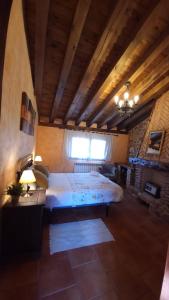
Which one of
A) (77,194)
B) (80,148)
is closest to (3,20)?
(77,194)

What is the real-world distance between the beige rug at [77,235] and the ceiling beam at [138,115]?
3903 millimetres

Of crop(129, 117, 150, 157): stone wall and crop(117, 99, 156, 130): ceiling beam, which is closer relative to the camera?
crop(117, 99, 156, 130): ceiling beam

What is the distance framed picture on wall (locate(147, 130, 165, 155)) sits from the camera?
399 cm

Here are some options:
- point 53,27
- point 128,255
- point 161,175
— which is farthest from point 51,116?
point 128,255

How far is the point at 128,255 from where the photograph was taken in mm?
2061

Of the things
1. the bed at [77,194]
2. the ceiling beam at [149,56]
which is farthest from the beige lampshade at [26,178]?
the ceiling beam at [149,56]

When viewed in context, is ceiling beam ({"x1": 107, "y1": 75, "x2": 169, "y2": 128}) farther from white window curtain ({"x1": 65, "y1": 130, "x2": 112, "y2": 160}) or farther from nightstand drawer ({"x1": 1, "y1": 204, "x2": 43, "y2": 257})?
nightstand drawer ({"x1": 1, "y1": 204, "x2": 43, "y2": 257})

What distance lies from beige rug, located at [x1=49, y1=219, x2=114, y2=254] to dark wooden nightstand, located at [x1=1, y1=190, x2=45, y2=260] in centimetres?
40

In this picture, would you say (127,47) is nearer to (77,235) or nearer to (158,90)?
(158,90)

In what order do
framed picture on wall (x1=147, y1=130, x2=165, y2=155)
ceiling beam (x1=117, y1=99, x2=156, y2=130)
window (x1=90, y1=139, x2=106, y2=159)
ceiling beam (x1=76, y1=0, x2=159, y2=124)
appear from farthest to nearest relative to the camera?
1. window (x1=90, y1=139, x2=106, y2=159)
2. ceiling beam (x1=117, y1=99, x2=156, y2=130)
3. framed picture on wall (x1=147, y1=130, x2=165, y2=155)
4. ceiling beam (x1=76, y1=0, x2=159, y2=124)

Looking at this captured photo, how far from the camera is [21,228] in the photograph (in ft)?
5.76

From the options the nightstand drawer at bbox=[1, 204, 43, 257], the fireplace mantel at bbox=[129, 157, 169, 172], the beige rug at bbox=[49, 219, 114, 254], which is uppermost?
the fireplace mantel at bbox=[129, 157, 169, 172]

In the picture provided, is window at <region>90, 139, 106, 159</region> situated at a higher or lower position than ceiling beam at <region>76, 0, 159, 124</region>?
lower

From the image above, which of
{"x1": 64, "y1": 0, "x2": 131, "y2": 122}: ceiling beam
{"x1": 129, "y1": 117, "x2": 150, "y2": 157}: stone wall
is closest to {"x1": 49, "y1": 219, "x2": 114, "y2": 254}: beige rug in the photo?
{"x1": 64, "y1": 0, "x2": 131, "y2": 122}: ceiling beam
